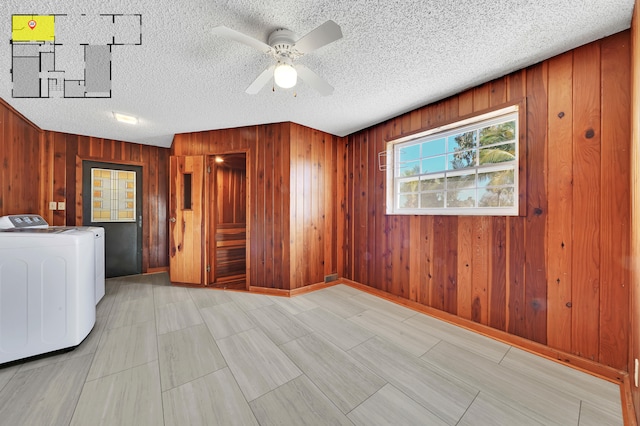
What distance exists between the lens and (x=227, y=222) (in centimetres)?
470

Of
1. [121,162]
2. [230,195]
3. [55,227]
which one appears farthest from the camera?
[230,195]

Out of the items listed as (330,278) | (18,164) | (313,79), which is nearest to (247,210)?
(330,278)

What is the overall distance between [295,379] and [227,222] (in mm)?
3798

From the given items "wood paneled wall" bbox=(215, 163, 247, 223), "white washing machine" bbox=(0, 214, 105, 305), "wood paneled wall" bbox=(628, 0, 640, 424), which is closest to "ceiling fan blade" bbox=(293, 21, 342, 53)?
"wood paneled wall" bbox=(628, 0, 640, 424)

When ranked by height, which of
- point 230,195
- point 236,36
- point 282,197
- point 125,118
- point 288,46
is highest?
point 125,118

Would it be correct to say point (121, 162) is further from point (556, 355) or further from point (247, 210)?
point (556, 355)

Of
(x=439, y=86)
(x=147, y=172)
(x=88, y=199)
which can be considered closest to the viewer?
(x=439, y=86)

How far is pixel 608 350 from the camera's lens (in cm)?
150

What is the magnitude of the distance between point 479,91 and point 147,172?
498 cm

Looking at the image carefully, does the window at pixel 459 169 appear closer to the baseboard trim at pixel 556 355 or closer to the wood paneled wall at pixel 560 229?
the wood paneled wall at pixel 560 229

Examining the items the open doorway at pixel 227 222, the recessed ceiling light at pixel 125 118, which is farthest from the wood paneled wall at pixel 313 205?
the recessed ceiling light at pixel 125 118

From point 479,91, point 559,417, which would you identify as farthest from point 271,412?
point 479,91

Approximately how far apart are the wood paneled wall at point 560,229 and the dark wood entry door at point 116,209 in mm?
4680

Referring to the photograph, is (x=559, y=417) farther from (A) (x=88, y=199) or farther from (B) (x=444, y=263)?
(A) (x=88, y=199)
